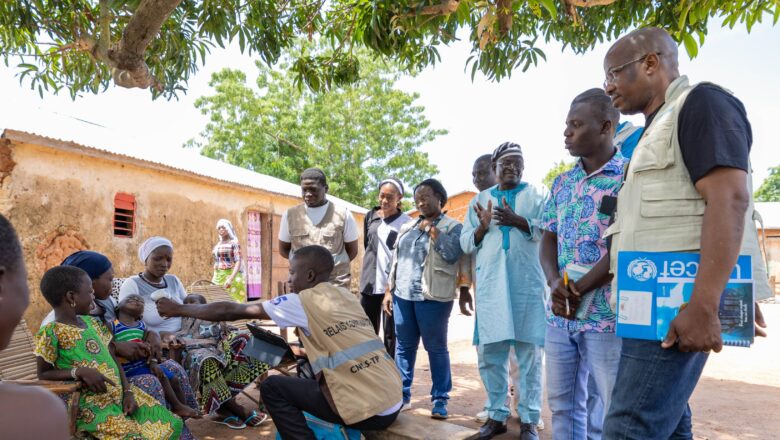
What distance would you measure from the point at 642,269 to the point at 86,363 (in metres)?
2.65

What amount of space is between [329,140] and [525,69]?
62.2 feet

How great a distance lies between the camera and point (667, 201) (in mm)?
1637

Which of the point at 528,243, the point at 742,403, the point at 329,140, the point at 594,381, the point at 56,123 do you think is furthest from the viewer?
the point at 329,140

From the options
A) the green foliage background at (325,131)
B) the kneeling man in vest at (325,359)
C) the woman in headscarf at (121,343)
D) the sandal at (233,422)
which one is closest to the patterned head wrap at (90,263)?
the woman in headscarf at (121,343)

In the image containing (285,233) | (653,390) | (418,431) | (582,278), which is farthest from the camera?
(285,233)

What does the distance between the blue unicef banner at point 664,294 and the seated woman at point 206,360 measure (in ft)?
10.00

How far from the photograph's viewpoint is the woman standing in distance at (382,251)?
491 cm

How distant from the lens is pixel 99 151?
796 centimetres

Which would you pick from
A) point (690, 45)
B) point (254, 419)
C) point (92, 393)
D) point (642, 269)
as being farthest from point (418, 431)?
point (690, 45)

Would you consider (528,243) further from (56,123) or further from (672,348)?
(56,123)

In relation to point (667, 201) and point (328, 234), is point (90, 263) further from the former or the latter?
point (667, 201)

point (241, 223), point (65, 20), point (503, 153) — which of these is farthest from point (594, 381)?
point (241, 223)

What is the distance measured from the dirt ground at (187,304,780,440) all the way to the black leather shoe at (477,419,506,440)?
7 centimetres

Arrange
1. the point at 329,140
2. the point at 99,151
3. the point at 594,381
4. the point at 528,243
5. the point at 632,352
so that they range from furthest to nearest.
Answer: the point at 329,140 → the point at 99,151 → the point at 528,243 → the point at 594,381 → the point at 632,352
